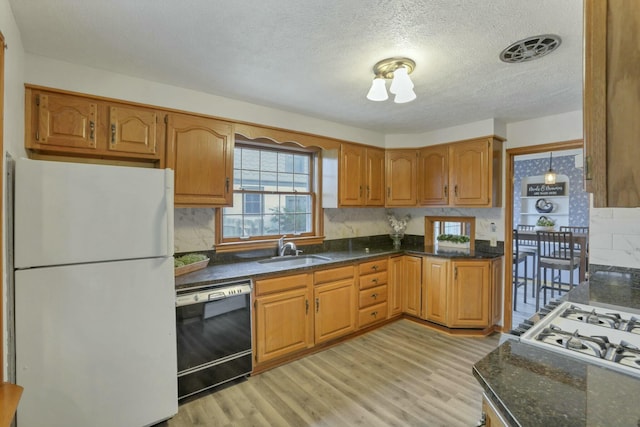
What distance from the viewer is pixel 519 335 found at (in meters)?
1.07

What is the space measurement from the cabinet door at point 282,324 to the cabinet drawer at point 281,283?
43 mm

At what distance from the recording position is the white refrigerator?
4.75 feet

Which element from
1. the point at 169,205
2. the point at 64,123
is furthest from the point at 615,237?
the point at 64,123

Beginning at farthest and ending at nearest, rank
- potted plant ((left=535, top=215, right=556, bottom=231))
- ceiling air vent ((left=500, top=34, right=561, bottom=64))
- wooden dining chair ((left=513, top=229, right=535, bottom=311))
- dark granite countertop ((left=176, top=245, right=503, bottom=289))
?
potted plant ((left=535, top=215, right=556, bottom=231))
wooden dining chair ((left=513, top=229, right=535, bottom=311))
dark granite countertop ((left=176, top=245, right=503, bottom=289))
ceiling air vent ((left=500, top=34, right=561, bottom=64))

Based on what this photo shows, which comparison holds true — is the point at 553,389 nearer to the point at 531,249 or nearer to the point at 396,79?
the point at 396,79

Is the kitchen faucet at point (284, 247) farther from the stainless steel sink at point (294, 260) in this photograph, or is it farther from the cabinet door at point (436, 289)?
the cabinet door at point (436, 289)

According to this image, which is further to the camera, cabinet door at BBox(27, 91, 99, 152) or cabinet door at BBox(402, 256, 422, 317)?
cabinet door at BBox(402, 256, 422, 317)

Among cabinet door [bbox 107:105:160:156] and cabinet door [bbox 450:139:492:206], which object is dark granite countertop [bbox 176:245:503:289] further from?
cabinet door [bbox 107:105:160:156]

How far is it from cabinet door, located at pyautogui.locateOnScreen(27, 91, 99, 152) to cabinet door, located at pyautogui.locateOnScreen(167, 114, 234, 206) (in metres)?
0.48

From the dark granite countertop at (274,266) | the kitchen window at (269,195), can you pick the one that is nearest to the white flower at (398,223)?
the dark granite countertop at (274,266)

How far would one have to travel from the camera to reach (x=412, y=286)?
3.56 meters

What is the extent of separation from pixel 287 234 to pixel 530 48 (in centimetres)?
259

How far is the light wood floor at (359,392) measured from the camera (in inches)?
75.9

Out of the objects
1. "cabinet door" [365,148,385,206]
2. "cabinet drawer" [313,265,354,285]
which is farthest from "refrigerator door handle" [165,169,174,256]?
"cabinet door" [365,148,385,206]
